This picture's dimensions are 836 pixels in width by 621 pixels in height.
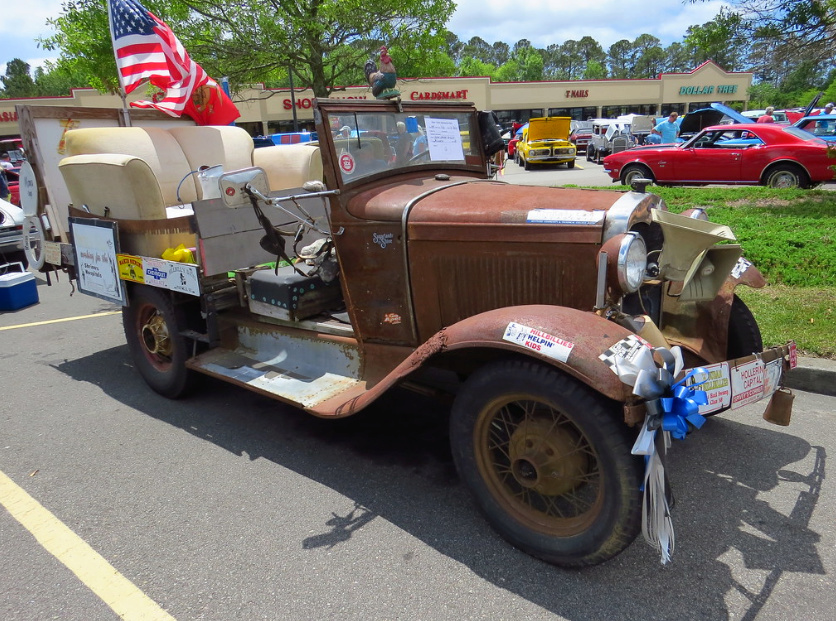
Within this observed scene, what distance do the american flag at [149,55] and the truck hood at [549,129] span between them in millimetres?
17892

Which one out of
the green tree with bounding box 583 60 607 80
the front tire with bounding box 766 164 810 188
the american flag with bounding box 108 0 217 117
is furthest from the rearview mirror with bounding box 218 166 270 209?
the green tree with bounding box 583 60 607 80

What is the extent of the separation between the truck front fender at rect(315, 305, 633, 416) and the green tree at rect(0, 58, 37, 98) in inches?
3332

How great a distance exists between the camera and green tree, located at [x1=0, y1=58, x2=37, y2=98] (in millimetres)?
73387

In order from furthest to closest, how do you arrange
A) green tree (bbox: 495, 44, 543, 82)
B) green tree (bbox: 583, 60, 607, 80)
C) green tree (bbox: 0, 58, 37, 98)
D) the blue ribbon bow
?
green tree (bbox: 583, 60, 607, 80)
green tree (bbox: 495, 44, 543, 82)
green tree (bbox: 0, 58, 37, 98)
the blue ribbon bow

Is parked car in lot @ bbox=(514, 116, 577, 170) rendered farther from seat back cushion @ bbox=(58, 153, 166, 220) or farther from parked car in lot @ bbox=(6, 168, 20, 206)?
seat back cushion @ bbox=(58, 153, 166, 220)

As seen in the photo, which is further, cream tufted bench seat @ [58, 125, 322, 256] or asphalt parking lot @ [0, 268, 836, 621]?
cream tufted bench seat @ [58, 125, 322, 256]

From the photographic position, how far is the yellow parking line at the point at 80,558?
7.98 feet

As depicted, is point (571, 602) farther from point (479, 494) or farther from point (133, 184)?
point (133, 184)

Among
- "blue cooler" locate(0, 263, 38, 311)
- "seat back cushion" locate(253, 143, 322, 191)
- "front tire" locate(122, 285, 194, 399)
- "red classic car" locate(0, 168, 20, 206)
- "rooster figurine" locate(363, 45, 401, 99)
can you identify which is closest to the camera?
"rooster figurine" locate(363, 45, 401, 99)

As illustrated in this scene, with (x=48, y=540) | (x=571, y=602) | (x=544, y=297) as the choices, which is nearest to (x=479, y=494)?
(x=571, y=602)

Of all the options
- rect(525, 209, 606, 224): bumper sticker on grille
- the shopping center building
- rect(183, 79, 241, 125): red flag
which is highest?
the shopping center building

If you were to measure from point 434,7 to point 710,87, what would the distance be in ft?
140

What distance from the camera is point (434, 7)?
34.0 feet

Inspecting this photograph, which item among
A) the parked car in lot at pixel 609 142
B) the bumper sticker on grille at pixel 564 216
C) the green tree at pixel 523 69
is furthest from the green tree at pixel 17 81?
the bumper sticker on grille at pixel 564 216
